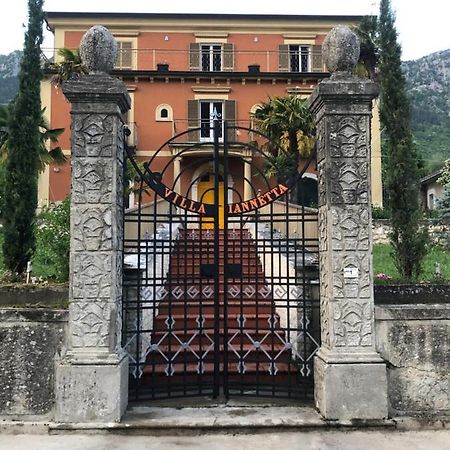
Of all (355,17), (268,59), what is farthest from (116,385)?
(355,17)

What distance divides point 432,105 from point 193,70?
244 feet

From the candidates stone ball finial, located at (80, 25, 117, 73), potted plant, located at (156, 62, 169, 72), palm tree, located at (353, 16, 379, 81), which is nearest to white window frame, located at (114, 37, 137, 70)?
potted plant, located at (156, 62, 169, 72)

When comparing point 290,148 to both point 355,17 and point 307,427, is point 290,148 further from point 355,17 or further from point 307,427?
point 307,427

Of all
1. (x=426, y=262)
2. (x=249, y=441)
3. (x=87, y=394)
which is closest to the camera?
(x=249, y=441)

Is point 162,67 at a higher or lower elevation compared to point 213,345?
higher

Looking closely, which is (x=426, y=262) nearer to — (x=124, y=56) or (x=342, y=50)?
(x=342, y=50)

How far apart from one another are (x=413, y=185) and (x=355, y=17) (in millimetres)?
20379

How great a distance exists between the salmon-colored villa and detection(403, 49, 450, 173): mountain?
22793 millimetres

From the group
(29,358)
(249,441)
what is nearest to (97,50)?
(29,358)

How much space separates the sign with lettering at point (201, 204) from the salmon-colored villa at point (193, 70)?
680 inches

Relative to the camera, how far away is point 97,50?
5562mm

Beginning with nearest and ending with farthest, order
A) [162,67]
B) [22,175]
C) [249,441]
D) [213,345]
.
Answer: [249,441]
[213,345]
[22,175]
[162,67]

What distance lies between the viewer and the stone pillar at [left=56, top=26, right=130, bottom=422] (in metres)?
5.09

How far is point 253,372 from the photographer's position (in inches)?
253
